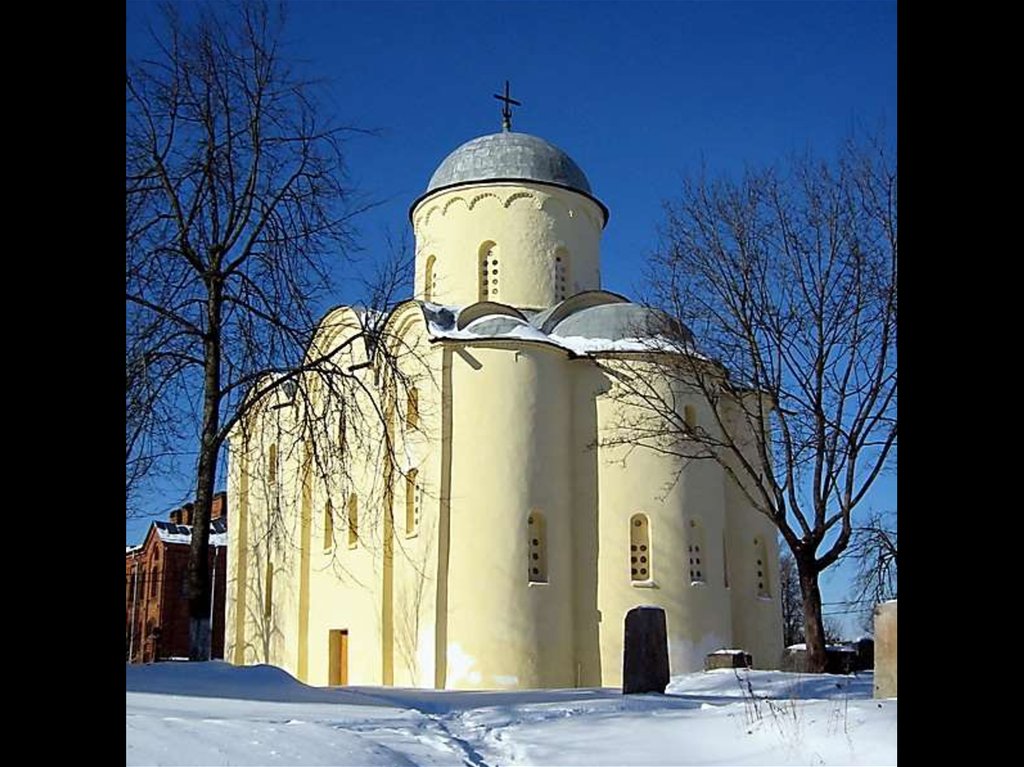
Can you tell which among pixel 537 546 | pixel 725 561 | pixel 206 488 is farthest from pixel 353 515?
pixel 206 488

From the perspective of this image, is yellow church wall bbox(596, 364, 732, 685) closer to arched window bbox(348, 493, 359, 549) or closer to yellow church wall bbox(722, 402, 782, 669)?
yellow church wall bbox(722, 402, 782, 669)

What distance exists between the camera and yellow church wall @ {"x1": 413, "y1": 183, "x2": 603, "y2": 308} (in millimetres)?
27750

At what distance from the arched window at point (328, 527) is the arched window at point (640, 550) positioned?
7093mm

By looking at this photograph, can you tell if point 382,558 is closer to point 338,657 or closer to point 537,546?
point 338,657

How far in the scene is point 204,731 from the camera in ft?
23.5

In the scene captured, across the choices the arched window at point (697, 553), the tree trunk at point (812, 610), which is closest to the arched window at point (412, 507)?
the arched window at point (697, 553)

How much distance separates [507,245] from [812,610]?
13436 mm

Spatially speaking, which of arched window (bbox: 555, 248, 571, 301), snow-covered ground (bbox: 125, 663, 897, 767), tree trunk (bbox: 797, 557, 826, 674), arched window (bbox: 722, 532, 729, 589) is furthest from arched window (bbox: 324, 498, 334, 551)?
snow-covered ground (bbox: 125, 663, 897, 767)

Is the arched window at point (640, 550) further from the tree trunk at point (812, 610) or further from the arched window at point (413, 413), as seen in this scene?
the tree trunk at point (812, 610)

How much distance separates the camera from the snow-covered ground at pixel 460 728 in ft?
23.0
